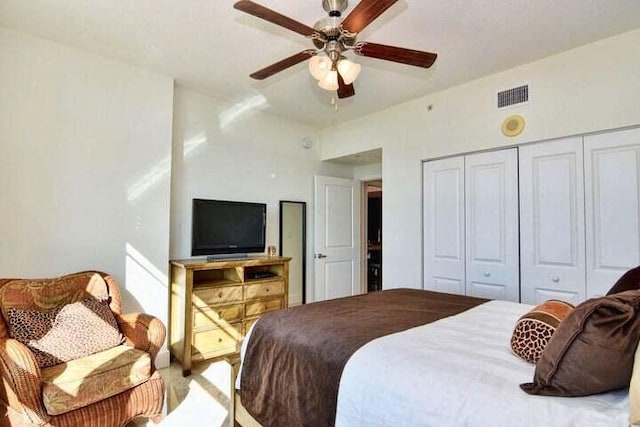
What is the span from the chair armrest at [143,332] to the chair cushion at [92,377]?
0.06m

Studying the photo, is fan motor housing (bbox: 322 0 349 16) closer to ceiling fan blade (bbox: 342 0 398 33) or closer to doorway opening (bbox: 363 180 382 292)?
ceiling fan blade (bbox: 342 0 398 33)

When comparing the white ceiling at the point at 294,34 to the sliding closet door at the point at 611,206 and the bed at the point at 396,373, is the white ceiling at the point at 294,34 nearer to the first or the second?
the sliding closet door at the point at 611,206

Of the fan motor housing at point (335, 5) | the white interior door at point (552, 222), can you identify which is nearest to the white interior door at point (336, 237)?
the white interior door at point (552, 222)

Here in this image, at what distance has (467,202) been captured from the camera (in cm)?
341

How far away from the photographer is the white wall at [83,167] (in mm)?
2510

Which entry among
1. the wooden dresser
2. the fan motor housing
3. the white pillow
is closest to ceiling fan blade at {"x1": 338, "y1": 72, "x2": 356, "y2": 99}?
the fan motor housing

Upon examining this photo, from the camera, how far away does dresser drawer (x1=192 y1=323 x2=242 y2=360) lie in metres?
3.12

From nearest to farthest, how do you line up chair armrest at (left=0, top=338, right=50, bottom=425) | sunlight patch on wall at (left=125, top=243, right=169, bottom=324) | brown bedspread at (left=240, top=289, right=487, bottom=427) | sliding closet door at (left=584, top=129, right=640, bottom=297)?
brown bedspread at (left=240, top=289, right=487, bottom=427), chair armrest at (left=0, top=338, right=50, bottom=425), sliding closet door at (left=584, top=129, right=640, bottom=297), sunlight patch on wall at (left=125, top=243, right=169, bottom=324)

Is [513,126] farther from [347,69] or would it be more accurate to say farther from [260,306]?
[260,306]

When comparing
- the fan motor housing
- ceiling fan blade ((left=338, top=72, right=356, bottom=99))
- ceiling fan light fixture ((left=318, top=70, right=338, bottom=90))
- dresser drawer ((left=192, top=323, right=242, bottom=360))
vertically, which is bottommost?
dresser drawer ((left=192, top=323, right=242, bottom=360))

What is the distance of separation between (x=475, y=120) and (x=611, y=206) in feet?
4.30

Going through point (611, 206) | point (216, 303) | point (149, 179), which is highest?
point (149, 179)

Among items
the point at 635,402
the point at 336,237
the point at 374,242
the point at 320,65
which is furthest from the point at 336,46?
the point at 374,242

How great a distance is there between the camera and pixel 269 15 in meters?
1.65
